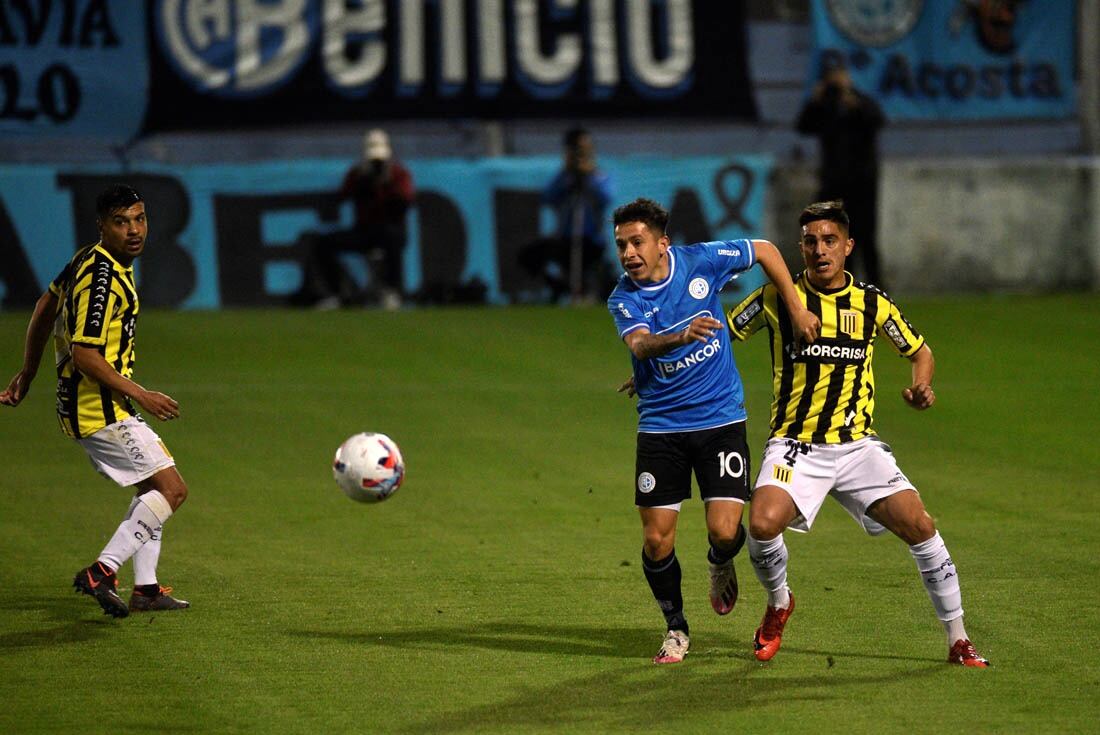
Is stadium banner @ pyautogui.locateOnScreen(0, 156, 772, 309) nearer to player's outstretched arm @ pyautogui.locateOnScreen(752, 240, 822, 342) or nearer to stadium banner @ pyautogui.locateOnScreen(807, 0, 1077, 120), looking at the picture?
stadium banner @ pyautogui.locateOnScreen(807, 0, 1077, 120)

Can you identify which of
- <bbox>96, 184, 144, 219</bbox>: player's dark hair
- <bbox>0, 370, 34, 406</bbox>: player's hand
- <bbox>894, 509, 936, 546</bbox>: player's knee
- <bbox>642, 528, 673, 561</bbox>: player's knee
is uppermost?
<bbox>96, 184, 144, 219</bbox>: player's dark hair

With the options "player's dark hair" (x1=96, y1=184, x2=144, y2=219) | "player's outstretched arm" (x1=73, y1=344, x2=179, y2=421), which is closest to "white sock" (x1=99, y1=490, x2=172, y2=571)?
"player's outstretched arm" (x1=73, y1=344, x2=179, y2=421)

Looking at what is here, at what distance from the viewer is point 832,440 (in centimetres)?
736

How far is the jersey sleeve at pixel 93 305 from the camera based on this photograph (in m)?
8.08

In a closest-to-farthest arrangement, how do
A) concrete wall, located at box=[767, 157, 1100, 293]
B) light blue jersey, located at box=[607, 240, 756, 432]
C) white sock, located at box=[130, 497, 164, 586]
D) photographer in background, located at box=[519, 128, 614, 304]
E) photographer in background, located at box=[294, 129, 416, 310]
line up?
light blue jersey, located at box=[607, 240, 756, 432] → white sock, located at box=[130, 497, 164, 586] → photographer in background, located at box=[294, 129, 416, 310] → photographer in background, located at box=[519, 128, 614, 304] → concrete wall, located at box=[767, 157, 1100, 293]

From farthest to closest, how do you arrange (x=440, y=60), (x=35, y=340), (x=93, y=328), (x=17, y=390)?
(x=440, y=60) < (x=17, y=390) < (x=35, y=340) < (x=93, y=328)

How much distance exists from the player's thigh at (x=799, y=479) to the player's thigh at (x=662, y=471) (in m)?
0.32

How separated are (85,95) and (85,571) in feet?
45.5

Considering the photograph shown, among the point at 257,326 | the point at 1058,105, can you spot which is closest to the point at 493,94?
the point at 257,326

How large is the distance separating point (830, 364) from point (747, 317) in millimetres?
449

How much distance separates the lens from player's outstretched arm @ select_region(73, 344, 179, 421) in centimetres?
793

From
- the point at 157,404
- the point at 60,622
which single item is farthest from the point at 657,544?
the point at 60,622

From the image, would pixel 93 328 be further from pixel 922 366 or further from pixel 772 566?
pixel 922 366

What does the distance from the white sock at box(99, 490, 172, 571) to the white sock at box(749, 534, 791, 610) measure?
2.76m
